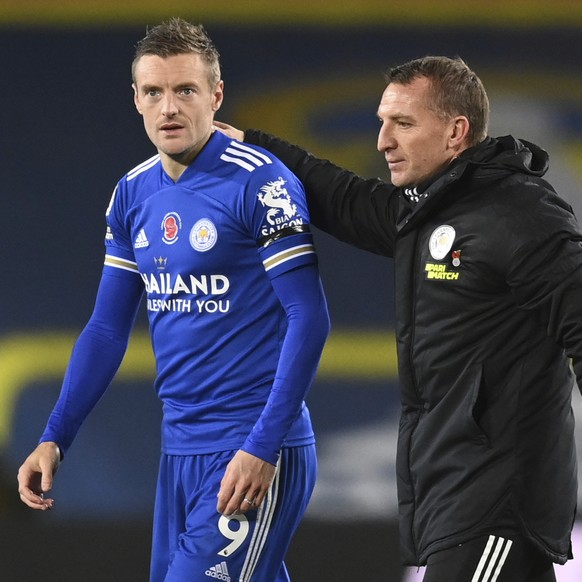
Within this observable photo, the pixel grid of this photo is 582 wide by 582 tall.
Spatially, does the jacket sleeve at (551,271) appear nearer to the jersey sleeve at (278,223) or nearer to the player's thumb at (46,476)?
the jersey sleeve at (278,223)

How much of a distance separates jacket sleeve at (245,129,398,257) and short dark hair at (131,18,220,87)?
0.34 metres

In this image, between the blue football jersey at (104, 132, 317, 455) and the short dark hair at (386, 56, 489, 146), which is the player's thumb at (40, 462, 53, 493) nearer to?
the blue football jersey at (104, 132, 317, 455)

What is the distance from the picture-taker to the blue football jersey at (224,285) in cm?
254

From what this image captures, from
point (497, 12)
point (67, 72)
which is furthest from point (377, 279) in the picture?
point (67, 72)

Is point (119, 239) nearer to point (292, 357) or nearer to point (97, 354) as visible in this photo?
point (97, 354)

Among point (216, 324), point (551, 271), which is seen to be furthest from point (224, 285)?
point (551, 271)

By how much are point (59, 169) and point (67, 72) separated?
0.38m

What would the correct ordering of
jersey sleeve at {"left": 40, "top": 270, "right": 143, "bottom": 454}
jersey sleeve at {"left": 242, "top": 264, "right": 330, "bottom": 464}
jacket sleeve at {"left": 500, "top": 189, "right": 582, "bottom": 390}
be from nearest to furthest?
jacket sleeve at {"left": 500, "top": 189, "right": 582, "bottom": 390}
jersey sleeve at {"left": 242, "top": 264, "right": 330, "bottom": 464}
jersey sleeve at {"left": 40, "top": 270, "right": 143, "bottom": 454}

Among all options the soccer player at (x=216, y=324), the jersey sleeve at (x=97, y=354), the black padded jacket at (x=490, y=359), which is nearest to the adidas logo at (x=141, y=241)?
the soccer player at (x=216, y=324)

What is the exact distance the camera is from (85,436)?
4.74 meters

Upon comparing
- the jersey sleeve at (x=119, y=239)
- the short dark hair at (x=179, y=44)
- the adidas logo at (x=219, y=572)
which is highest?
the short dark hair at (x=179, y=44)

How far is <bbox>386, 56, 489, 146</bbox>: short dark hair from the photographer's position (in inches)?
95.9

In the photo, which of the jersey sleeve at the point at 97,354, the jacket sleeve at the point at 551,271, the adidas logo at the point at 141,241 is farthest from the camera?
the jersey sleeve at the point at 97,354

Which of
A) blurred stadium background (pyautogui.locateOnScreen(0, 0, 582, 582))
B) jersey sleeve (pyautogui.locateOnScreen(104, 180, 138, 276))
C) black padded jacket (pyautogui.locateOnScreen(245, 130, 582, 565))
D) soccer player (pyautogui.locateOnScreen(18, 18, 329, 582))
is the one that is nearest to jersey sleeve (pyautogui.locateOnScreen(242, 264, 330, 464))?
soccer player (pyautogui.locateOnScreen(18, 18, 329, 582))
